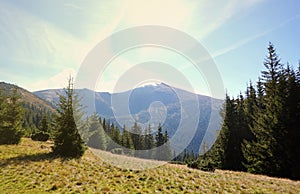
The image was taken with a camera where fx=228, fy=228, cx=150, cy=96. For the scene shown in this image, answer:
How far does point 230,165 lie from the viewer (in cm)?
3956

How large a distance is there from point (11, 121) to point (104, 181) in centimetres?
2283

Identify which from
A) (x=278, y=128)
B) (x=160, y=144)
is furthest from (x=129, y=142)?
(x=278, y=128)

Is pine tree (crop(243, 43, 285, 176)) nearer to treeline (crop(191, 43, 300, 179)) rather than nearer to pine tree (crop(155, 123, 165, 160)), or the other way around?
treeline (crop(191, 43, 300, 179))

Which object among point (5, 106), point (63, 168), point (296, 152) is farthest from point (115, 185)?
point (5, 106)

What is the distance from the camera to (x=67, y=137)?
86.5ft

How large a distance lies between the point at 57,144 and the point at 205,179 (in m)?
17.1

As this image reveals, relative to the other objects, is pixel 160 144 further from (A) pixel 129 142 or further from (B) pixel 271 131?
(B) pixel 271 131

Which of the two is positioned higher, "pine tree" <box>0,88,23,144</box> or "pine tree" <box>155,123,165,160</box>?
"pine tree" <box>0,88,23,144</box>

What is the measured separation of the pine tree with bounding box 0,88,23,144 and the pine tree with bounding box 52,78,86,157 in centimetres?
916

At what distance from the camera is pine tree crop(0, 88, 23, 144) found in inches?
1241

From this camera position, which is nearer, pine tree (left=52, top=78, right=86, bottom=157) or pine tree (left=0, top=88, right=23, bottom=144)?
pine tree (left=52, top=78, right=86, bottom=157)

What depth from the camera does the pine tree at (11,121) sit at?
103 feet

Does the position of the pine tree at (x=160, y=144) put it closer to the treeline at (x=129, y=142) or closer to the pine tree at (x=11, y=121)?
the treeline at (x=129, y=142)

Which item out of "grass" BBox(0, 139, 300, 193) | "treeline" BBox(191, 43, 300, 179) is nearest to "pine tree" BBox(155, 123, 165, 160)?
"treeline" BBox(191, 43, 300, 179)
